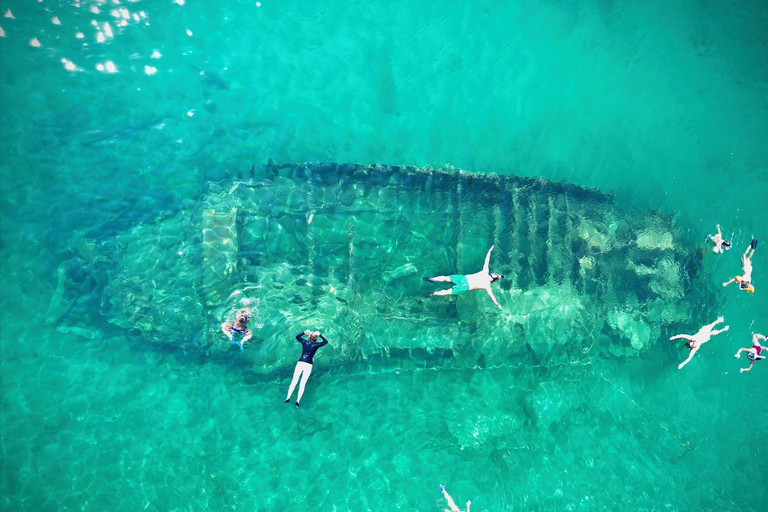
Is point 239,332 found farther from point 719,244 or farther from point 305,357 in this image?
point 719,244

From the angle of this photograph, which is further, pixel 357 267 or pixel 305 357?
pixel 357 267

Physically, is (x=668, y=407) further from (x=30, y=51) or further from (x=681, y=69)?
(x=30, y=51)

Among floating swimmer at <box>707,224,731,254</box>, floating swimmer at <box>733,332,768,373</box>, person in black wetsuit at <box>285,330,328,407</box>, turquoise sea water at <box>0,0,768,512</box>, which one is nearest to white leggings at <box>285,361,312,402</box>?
person in black wetsuit at <box>285,330,328,407</box>

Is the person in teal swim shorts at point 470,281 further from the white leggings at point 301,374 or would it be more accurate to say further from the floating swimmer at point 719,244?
the floating swimmer at point 719,244

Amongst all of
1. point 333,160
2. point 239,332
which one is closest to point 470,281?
point 333,160

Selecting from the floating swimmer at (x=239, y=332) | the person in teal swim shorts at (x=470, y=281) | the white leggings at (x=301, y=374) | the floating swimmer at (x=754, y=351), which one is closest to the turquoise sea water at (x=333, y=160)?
the floating swimmer at (x=239, y=332)

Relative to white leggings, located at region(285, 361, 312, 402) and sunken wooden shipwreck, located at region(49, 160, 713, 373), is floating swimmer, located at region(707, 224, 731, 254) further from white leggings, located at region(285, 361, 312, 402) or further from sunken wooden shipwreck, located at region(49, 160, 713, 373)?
white leggings, located at region(285, 361, 312, 402)
